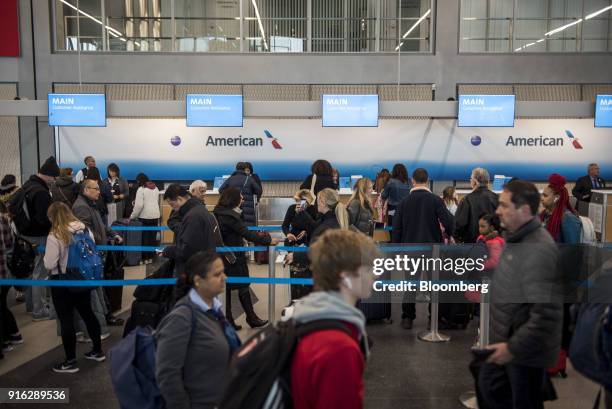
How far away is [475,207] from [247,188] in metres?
4.25

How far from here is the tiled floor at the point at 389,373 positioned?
4.17 m

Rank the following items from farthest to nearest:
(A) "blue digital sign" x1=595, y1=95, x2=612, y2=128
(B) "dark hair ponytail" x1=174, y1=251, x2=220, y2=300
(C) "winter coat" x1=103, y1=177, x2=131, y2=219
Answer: (C) "winter coat" x1=103, y1=177, x2=131, y2=219, (A) "blue digital sign" x1=595, y1=95, x2=612, y2=128, (B) "dark hair ponytail" x1=174, y1=251, x2=220, y2=300

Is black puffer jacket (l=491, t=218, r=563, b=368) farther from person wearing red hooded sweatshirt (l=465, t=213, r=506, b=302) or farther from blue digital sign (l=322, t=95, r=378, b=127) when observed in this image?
blue digital sign (l=322, t=95, r=378, b=127)

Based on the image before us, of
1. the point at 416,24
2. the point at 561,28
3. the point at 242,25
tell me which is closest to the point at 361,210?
the point at 242,25

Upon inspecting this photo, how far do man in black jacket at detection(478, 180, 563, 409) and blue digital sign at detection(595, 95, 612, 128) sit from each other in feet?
27.7

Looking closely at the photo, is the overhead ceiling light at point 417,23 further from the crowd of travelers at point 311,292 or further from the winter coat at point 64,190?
the winter coat at point 64,190

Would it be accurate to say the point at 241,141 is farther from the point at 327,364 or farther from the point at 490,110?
the point at 327,364

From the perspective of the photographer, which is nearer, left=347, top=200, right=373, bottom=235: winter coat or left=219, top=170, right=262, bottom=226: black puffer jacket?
left=347, top=200, right=373, bottom=235: winter coat

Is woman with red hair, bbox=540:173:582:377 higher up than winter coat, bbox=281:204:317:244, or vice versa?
woman with red hair, bbox=540:173:582:377

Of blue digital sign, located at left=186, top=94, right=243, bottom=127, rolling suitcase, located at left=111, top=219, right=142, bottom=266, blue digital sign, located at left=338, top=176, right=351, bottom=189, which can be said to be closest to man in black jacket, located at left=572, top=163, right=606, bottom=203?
blue digital sign, located at left=338, top=176, right=351, bottom=189

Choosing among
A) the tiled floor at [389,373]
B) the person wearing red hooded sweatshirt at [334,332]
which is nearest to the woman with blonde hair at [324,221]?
the tiled floor at [389,373]

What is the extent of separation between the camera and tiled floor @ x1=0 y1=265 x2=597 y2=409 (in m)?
4.17

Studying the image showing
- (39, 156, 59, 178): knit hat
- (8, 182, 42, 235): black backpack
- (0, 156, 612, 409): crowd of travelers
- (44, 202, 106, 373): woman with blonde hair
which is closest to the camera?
(0, 156, 612, 409): crowd of travelers

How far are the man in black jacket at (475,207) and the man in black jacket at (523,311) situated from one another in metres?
3.20
